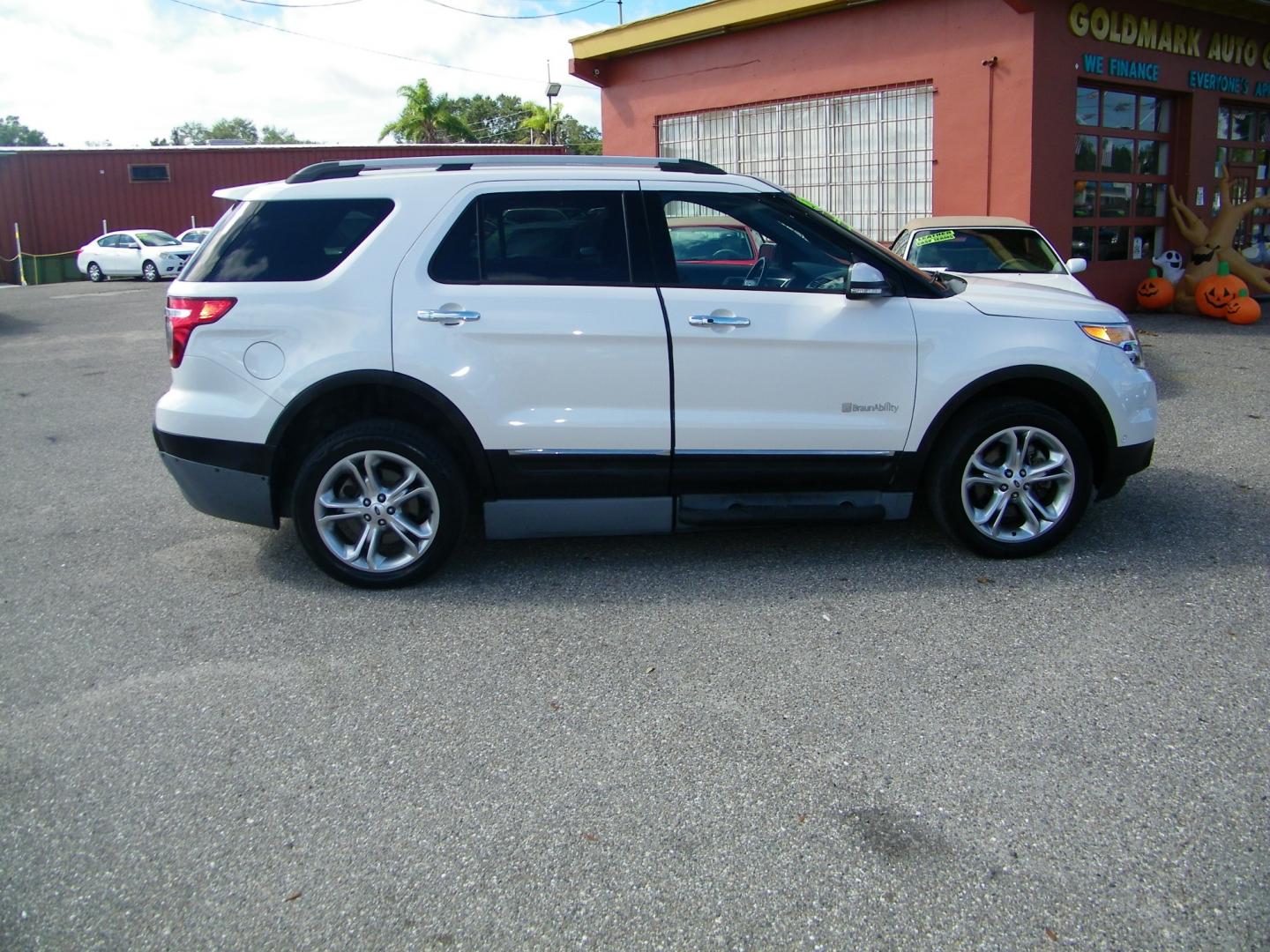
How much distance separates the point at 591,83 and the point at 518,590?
49.0 feet

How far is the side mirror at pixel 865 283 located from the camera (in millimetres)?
4926

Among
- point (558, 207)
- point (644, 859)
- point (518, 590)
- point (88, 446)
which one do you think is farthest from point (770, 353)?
point (88, 446)

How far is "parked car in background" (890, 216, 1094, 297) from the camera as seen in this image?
972 centimetres

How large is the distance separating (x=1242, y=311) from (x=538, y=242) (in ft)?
40.1

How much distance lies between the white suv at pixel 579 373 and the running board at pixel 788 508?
0.01m

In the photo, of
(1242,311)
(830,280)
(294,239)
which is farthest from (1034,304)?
(1242,311)

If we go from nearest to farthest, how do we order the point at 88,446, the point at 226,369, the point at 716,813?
1. the point at 716,813
2. the point at 226,369
3. the point at 88,446

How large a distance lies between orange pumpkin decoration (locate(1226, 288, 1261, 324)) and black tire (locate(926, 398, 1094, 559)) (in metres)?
10.5

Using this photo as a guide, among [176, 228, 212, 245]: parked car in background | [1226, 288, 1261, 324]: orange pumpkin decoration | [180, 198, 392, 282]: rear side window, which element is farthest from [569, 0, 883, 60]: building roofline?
[176, 228, 212, 245]: parked car in background

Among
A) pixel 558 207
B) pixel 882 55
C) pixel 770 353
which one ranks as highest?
pixel 882 55

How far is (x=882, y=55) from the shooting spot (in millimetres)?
14484

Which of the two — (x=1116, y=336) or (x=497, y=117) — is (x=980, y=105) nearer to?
(x=1116, y=336)

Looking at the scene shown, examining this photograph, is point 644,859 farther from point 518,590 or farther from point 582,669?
point 518,590

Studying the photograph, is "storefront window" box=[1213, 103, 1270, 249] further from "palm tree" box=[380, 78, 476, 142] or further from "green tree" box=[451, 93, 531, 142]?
"green tree" box=[451, 93, 531, 142]
